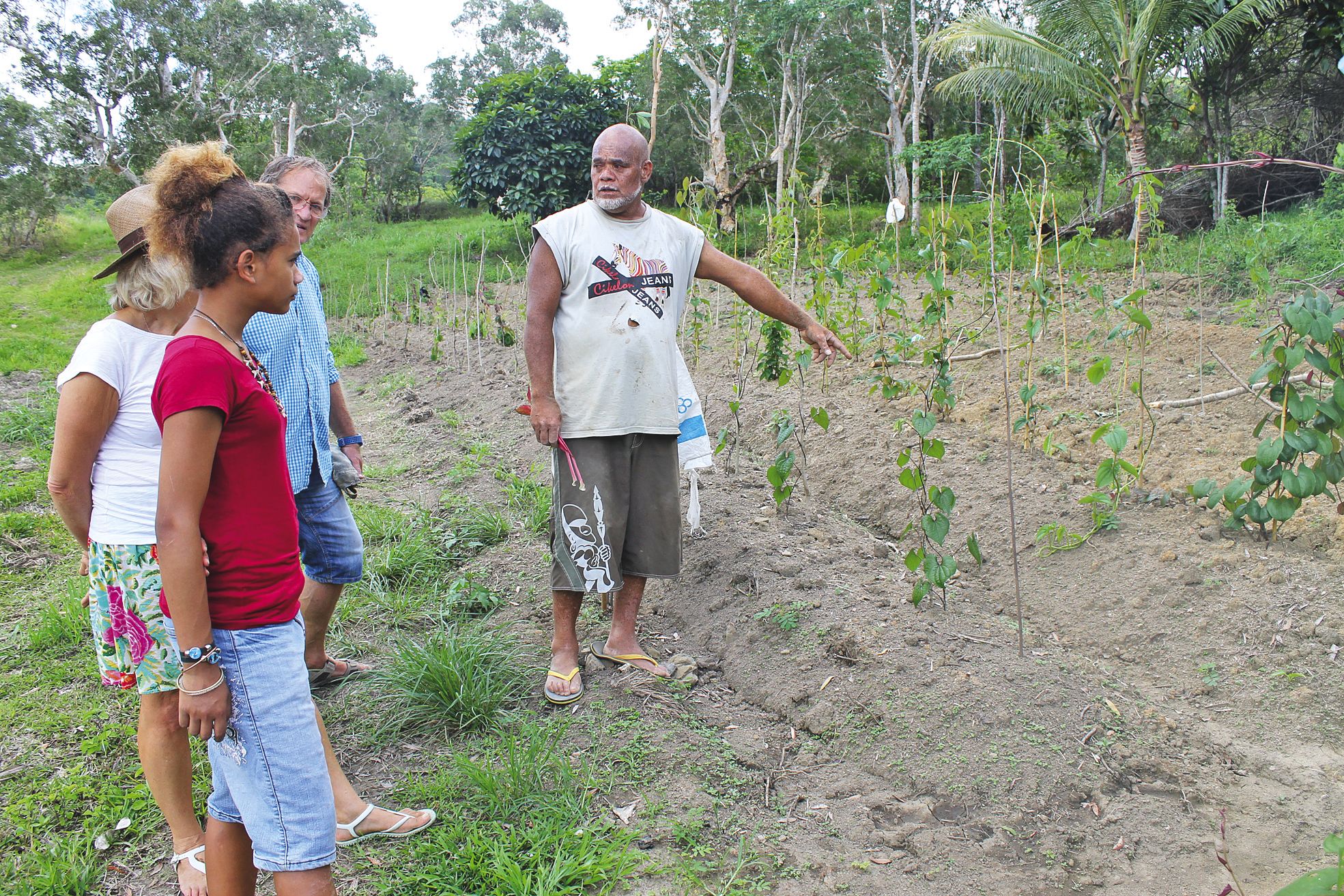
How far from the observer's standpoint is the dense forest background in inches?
448

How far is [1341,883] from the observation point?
36.1 inches

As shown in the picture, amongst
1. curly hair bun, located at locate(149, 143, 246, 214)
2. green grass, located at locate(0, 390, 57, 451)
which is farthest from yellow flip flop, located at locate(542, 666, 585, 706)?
green grass, located at locate(0, 390, 57, 451)

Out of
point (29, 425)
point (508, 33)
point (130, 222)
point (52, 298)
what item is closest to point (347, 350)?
point (29, 425)

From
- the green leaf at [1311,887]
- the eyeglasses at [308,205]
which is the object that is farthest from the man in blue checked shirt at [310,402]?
the green leaf at [1311,887]

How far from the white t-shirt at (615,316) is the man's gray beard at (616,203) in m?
0.03

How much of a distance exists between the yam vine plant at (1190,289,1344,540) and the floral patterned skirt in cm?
277

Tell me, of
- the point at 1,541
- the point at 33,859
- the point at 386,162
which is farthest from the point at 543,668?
the point at 386,162

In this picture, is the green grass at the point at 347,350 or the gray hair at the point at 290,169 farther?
the green grass at the point at 347,350

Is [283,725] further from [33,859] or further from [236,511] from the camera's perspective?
[33,859]

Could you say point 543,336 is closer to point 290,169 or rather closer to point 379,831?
point 290,169

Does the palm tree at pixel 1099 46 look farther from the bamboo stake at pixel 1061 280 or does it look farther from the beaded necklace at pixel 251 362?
the beaded necklace at pixel 251 362

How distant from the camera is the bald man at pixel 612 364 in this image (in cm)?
251

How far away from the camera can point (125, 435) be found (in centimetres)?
182

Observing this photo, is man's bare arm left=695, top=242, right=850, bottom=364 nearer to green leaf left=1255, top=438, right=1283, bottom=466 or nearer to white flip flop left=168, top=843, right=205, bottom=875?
green leaf left=1255, top=438, right=1283, bottom=466
